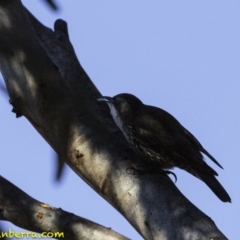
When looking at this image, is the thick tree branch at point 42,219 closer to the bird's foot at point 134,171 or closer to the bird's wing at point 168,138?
the bird's foot at point 134,171

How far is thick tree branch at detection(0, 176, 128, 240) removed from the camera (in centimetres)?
353

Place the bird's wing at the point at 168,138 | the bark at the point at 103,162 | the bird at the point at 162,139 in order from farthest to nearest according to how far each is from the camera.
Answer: the bird's wing at the point at 168,138, the bird at the point at 162,139, the bark at the point at 103,162

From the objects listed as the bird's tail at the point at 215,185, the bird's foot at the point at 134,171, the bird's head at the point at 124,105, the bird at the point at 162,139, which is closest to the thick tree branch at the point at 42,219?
the bird's foot at the point at 134,171

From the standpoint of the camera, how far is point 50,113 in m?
3.51

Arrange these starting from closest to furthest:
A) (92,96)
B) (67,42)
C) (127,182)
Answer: (127,182) → (92,96) → (67,42)

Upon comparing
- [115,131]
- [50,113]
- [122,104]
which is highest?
[122,104]

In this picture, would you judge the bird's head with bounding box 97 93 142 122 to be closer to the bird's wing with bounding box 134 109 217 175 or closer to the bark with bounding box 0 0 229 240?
the bird's wing with bounding box 134 109 217 175

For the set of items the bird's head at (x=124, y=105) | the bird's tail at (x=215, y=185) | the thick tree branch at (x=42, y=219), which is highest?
the bird's head at (x=124, y=105)

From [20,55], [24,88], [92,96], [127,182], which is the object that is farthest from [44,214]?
[20,55]

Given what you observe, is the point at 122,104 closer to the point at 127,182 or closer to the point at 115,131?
the point at 115,131

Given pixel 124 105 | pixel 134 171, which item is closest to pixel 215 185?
pixel 134 171

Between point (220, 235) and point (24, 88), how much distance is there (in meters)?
1.42

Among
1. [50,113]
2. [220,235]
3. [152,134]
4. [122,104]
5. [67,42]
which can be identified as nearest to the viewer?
[220,235]

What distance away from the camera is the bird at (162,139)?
5121mm
